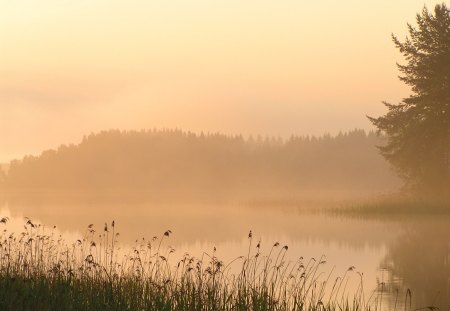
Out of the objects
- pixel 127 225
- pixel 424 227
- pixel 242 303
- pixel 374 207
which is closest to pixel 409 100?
pixel 374 207

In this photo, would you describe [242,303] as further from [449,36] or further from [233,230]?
[449,36]

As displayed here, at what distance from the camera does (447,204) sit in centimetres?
4791

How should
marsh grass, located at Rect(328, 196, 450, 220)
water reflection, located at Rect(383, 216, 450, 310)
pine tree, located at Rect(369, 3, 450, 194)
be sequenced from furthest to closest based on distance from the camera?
pine tree, located at Rect(369, 3, 450, 194), marsh grass, located at Rect(328, 196, 450, 220), water reflection, located at Rect(383, 216, 450, 310)

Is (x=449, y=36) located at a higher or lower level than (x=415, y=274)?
higher

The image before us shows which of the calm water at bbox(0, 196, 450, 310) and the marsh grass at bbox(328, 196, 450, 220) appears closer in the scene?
the calm water at bbox(0, 196, 450, 310)

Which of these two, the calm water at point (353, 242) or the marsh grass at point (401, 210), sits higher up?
the marsh grass at point (401, 210)

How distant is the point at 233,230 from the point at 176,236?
4581mm

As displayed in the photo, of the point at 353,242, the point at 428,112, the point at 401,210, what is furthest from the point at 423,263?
the point at 428,112

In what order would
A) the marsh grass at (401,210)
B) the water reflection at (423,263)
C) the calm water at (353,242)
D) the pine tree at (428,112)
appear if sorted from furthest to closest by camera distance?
the pine tree at (428,112), the marsh grass at (401,210), the calm water at (353,242), the water reflection at (423,263)

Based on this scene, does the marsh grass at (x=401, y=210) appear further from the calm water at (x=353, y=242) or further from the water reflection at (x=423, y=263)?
the water reflection at (x=423, y=263)

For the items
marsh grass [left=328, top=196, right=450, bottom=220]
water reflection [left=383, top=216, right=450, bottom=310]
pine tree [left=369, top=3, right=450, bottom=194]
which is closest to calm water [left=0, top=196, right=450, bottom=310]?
water reflection [left=383, top=216, right=450, bottom=310]

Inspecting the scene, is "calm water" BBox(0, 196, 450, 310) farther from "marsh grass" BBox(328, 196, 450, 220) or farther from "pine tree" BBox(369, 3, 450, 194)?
"pine tree" BBox(369, 3, 450, 194)

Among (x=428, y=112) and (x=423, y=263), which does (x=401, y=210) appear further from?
(x=423, y=263)

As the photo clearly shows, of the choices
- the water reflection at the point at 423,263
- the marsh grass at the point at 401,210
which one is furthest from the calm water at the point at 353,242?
the marsh grass at the point at 401,210
